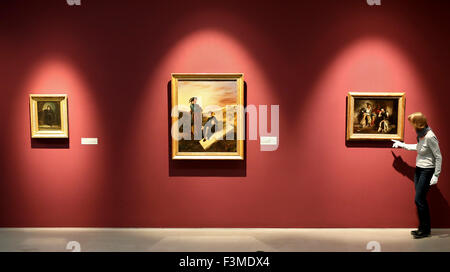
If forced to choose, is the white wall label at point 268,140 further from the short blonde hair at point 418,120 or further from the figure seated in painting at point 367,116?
the short blonde hair at point 418,120

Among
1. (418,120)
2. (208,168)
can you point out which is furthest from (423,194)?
(208,168)

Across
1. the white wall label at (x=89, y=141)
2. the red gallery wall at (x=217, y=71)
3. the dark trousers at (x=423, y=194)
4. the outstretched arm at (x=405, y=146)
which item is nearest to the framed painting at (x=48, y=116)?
the red gallery wall at (x=217, y=71)

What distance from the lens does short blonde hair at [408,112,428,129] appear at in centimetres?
456

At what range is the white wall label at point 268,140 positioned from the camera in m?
4.98

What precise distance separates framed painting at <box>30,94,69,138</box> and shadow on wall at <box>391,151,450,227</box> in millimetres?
5344

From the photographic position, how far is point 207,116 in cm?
492

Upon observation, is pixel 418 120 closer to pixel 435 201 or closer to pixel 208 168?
pixel 435 201

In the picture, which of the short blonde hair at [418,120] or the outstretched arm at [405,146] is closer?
the short blonde hair at [418,120]

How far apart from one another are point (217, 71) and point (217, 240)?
102 inches

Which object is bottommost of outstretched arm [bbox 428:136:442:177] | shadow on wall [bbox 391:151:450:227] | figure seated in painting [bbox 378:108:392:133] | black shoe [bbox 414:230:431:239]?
black shoe [bbox 414:230:431:239]

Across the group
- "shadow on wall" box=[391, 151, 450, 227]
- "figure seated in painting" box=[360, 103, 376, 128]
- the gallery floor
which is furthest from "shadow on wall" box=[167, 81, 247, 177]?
"shadow on wall" box=[391, 151, 450, 227]

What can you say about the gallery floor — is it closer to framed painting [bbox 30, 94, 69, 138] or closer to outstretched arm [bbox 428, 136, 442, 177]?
outstretched arm [bbox 428, 136, 442, 177]

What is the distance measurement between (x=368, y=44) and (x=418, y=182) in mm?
2261

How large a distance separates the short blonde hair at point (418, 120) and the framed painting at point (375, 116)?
26cm
